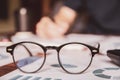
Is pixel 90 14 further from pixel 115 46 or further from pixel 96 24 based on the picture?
pixel 115 46

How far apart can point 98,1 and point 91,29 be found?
15cm

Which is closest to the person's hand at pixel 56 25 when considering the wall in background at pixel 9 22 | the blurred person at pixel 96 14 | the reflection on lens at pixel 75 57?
the blurred person at pixel 96 14

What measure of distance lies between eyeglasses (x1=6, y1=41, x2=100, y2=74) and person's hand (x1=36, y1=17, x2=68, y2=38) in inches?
13.0

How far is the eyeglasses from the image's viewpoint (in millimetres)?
613

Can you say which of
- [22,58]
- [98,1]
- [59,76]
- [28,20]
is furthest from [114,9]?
[59,76]

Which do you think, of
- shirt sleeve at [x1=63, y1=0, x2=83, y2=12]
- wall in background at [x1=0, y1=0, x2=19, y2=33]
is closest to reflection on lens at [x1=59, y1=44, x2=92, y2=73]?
shirt sleeve at [x1=63, y1=0, x2=83, y2=12]

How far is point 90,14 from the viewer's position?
5.00 ft

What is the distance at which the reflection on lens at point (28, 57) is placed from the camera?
62 centimetres

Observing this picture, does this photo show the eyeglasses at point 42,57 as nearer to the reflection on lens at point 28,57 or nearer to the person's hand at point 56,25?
the reflection on lens at point 28,57

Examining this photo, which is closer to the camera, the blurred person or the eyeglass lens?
the eyeglass lens

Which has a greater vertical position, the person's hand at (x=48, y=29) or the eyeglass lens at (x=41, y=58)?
the person's hand at (x=48, y=29)

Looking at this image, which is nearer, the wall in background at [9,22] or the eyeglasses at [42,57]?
the eyeglasses at [42,57]

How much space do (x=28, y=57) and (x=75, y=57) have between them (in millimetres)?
122

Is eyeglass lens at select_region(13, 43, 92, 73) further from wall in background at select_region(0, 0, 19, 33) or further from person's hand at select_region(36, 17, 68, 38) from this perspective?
wall in background at select_region(0, 0, 19, 33)
